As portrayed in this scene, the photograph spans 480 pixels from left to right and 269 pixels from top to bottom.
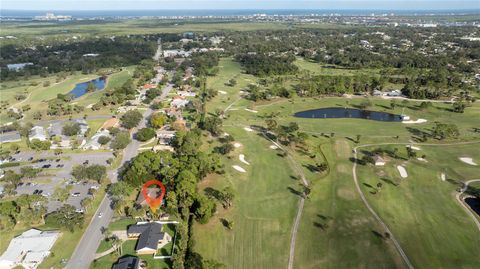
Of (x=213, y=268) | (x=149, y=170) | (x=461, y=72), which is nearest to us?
(x=213, y=268)

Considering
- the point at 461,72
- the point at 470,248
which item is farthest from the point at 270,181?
the point at 461,72

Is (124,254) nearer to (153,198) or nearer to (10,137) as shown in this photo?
(153,198)

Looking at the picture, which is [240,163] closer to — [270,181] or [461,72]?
[270,181]

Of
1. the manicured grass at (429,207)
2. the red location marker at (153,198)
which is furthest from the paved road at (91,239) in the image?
the manicured grass at (429,207)

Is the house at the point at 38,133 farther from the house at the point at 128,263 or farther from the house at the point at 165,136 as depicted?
the house at the point at 128,263

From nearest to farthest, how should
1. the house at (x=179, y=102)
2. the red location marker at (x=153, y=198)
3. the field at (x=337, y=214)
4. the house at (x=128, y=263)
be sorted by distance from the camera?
the house at (x=128, y=263)
the field at (x=337, y=214)
the red location marker at (x=153, y=198)
the house at (x=179, y=102)

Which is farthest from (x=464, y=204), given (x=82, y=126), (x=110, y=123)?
(x=82, y=126)
